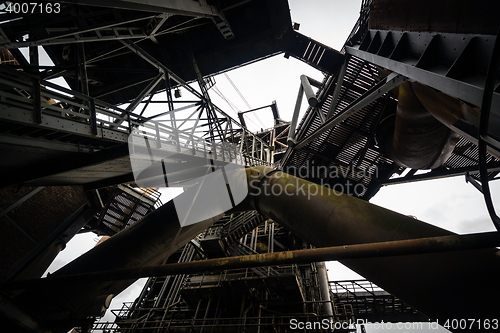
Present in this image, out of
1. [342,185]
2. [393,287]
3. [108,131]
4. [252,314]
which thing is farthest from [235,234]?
Answer: [393,287]

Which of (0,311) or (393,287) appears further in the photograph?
(0,311)

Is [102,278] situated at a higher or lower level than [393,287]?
lower

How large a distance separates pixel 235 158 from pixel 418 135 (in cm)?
554

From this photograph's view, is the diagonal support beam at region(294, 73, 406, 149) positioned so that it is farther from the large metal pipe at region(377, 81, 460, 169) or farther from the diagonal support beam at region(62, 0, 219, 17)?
the diagonal support beam at region(62, 0, 219, 17)

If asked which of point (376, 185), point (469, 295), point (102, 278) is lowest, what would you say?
point (102, 278)

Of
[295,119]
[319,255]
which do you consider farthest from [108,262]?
[295,119]

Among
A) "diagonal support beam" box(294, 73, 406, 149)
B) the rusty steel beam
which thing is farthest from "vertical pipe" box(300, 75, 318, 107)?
the rusty steel beam

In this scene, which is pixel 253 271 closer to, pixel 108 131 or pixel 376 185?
pixel 376 185

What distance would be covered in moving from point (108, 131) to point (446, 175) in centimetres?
1184

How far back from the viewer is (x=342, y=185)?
13.2 m

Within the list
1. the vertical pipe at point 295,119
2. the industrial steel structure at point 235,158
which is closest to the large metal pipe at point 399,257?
the industrial steel structure at point 235,158

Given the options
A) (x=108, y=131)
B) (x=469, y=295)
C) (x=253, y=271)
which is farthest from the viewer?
(x=253, y=271)

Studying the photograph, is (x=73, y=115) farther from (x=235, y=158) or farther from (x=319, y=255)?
(x=235, y=158)

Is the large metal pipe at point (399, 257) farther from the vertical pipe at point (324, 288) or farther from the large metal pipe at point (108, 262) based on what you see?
the vertical pipe at point (324, 288)
